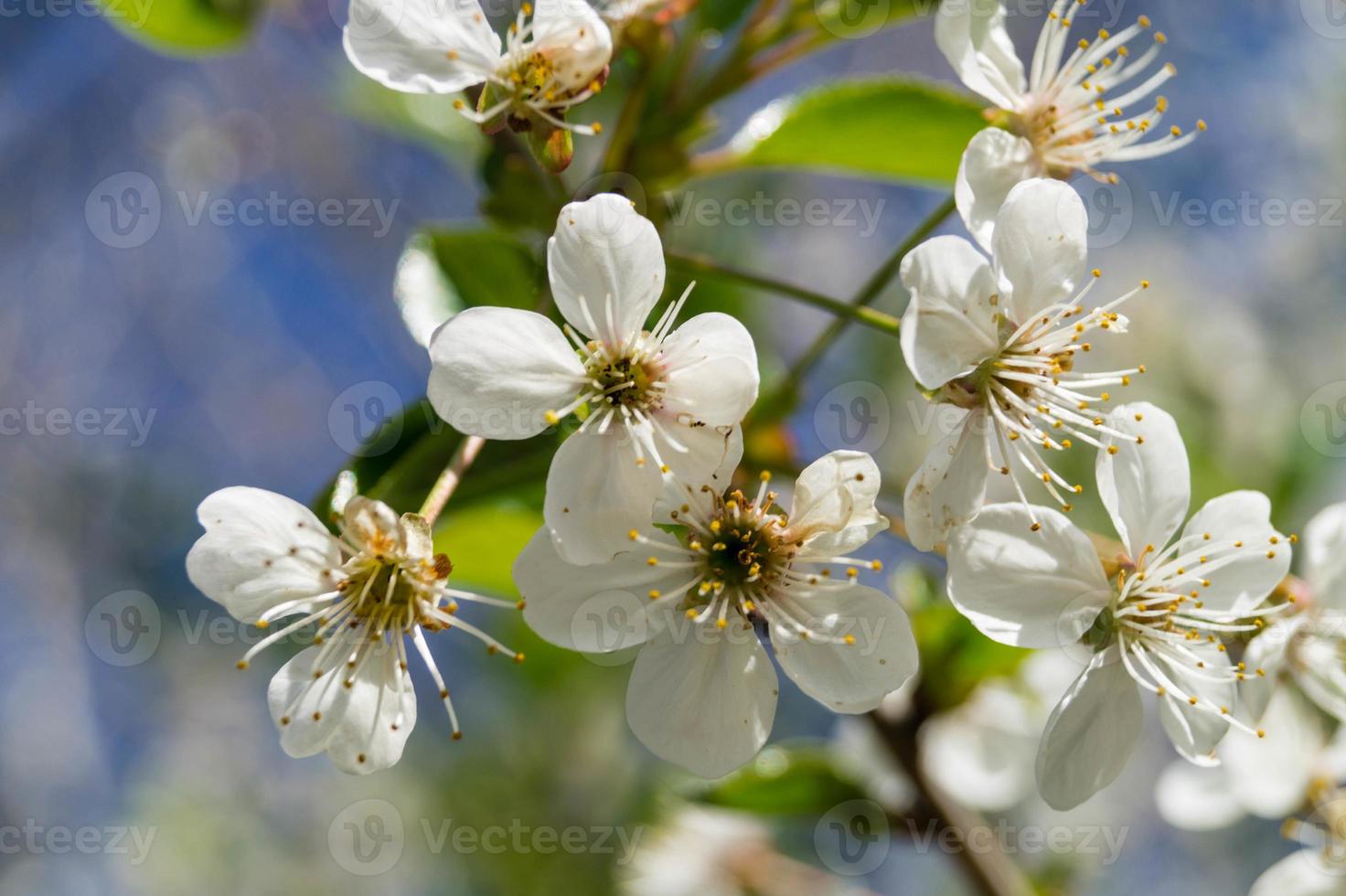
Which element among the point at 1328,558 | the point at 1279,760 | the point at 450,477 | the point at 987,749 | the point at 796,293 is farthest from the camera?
the point at 987,749

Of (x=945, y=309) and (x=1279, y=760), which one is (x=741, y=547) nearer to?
(x=945, y=309)

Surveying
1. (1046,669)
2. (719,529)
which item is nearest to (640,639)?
(719,529)

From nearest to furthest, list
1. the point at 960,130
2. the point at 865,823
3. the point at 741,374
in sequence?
the point at 741,374 → the point at 960,130 → the point at 865,823

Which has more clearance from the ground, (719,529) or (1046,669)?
(719,529)

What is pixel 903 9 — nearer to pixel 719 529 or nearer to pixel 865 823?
pixel 719 529

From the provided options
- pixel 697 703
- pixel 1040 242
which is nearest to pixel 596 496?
pixel 697 703

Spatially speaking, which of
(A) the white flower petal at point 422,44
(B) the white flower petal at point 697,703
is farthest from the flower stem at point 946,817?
(A) the white flower petal at point 422,44

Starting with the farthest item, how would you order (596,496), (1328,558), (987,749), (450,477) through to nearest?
(987,749) < (1328,558) < (450,477) < (596,496)
